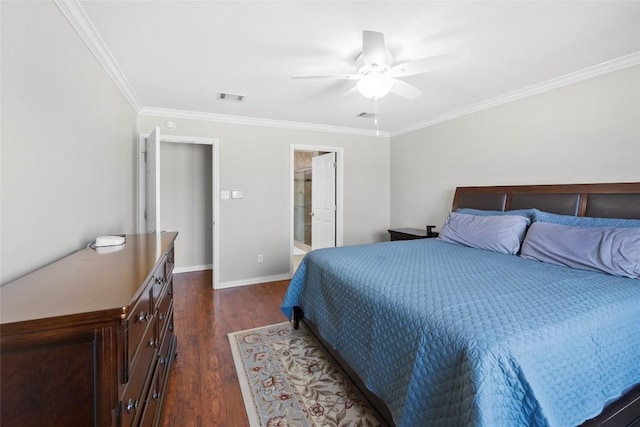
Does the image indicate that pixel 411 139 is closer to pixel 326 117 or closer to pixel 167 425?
pixel 326 117

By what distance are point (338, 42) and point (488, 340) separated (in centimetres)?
200

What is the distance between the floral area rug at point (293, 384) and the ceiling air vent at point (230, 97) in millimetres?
2430

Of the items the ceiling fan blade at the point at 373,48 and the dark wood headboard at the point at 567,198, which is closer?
the ceiling fan blade at the point at 373,48

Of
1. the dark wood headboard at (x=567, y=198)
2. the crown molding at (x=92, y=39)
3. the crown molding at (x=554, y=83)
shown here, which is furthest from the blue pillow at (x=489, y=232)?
the crown molding at (x=92, y=39)

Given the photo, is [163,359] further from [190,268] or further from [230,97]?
A: [190,268]

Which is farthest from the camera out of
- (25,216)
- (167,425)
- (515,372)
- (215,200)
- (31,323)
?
(215,200)

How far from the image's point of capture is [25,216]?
1269 millimetres

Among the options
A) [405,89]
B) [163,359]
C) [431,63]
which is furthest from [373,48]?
[163,359]

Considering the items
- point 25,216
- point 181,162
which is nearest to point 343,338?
point 25,216

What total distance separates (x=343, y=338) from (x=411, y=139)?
3.57m

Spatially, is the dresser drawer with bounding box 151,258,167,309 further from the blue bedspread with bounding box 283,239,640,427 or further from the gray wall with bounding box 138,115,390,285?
the gray wall with bounding box 138,115,390,285

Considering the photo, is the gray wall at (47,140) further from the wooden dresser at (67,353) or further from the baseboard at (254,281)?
the baseboard at (254,281)

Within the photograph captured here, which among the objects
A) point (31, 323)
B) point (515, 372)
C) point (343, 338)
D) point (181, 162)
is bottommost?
point (343, 338)

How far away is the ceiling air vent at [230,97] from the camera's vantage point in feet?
10.2
